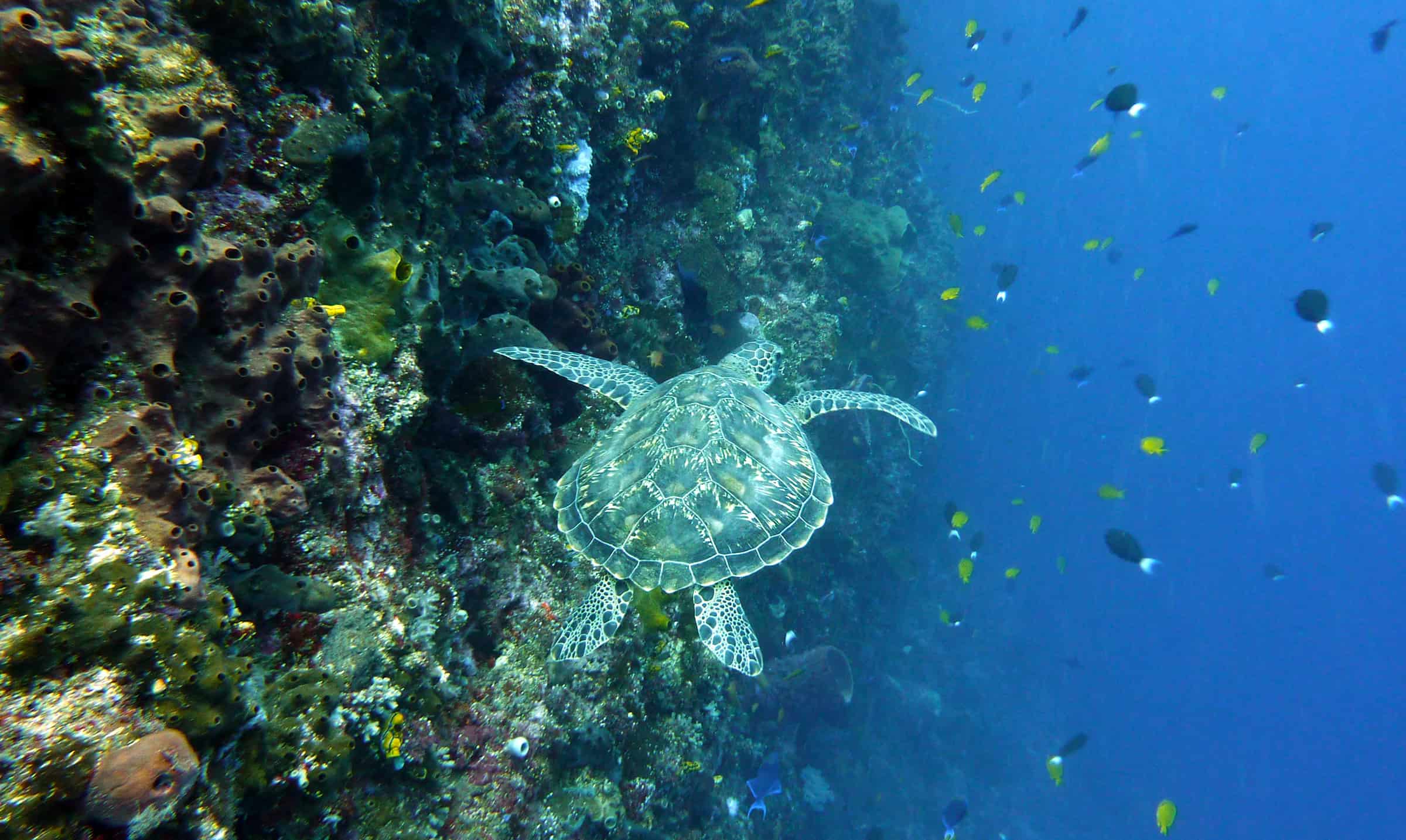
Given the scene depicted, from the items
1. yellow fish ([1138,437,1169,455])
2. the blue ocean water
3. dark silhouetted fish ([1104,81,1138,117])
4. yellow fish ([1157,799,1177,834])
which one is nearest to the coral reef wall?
yellow fish ([1157,799,1177,834])

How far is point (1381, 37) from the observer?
40.6ft

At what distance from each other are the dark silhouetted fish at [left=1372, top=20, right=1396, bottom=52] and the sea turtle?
18.4 metres

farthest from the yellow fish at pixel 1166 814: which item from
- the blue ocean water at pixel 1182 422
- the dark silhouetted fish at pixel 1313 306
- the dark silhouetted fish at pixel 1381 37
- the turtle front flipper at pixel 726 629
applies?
the dark silhouetted fish at pixel 1381 37

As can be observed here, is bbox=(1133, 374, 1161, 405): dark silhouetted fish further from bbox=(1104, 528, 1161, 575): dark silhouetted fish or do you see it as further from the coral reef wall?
the coral reef wall

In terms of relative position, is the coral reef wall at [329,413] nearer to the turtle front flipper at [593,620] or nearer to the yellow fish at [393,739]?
the yellow fish at [393,739]

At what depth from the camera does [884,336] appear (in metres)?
14.8

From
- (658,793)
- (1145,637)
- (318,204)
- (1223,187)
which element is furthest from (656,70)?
(1223,187)

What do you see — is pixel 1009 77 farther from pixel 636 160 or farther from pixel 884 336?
pixel 636 160

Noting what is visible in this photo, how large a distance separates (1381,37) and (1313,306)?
9792 mm

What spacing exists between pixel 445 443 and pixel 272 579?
187 centimetres

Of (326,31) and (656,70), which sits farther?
(656,70)

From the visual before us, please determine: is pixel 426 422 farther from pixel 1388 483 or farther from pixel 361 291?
pixel 1388 483

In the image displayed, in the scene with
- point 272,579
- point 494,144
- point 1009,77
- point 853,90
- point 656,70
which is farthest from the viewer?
point 1009,77

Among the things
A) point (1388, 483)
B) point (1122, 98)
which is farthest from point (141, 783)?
point (1388, 483)
